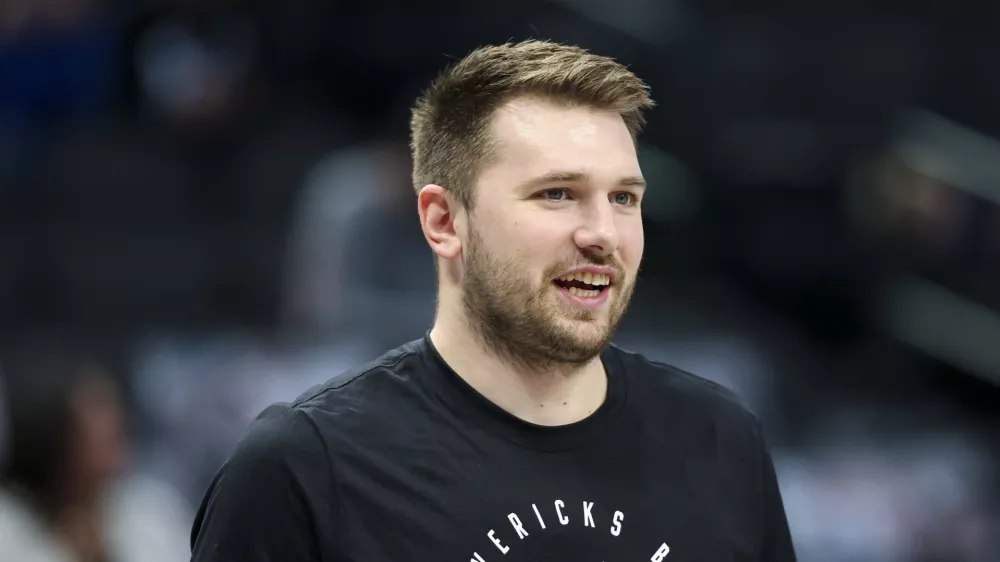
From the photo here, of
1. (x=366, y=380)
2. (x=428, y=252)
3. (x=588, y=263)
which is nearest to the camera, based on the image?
(x=588, y=263)

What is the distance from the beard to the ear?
39 mm

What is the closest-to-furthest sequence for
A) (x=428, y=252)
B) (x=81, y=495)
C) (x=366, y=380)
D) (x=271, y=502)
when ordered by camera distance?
1. (x=271, y=502)
2. (x=366, y=380)
3. (x=81, y=495)
4. (x=428, y=252)

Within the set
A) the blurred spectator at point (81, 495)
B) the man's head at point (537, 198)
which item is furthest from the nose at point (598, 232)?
the blurred spectator at point (81, 495)

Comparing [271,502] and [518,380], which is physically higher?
[518,380]

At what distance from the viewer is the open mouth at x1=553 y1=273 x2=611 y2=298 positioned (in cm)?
195

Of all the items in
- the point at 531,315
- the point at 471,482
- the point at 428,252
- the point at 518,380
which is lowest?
the point at 428,252

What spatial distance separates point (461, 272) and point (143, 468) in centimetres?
273

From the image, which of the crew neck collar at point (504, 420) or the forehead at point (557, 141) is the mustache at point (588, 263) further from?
the crew neck collar at point (504, 420)

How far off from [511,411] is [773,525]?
0.51m

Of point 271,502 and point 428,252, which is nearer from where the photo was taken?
point 271,502

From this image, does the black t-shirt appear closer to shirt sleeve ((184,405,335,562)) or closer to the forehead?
shirt sleeve ((184,405,335,562))

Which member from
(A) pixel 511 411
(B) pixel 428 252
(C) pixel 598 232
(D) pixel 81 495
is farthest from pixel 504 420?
(B) pixel 428 252

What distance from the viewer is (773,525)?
2.15m

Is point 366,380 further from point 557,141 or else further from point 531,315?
point 557,141
